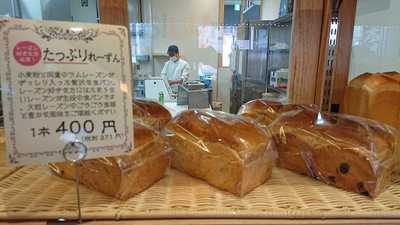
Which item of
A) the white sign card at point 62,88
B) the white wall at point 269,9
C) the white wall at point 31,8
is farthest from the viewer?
the white wall at point 269,9

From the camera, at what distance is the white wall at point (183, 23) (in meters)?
4.14

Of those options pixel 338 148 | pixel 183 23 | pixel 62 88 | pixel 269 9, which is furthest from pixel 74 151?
pixel 183 23

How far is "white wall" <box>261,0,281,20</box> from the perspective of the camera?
335cm

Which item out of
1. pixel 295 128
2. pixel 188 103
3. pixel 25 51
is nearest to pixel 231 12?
pixel 188 103

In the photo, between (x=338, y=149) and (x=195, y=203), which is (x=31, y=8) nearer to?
(x=195, y=203)

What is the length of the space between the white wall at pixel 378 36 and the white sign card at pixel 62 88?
1.19 metres

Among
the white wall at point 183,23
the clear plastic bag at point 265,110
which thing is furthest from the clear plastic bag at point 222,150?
the white wall at point 183,23

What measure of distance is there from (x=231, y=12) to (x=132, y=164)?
4293 mm

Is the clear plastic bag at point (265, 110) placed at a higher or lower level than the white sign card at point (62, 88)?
lower

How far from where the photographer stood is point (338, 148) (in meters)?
0.66

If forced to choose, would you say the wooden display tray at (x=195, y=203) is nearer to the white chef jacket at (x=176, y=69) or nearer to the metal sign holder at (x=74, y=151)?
the metal sign holder at (x=74, y=151)

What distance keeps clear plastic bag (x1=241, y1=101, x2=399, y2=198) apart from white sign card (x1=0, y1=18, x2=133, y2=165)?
18.4 inches

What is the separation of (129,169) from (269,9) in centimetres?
360

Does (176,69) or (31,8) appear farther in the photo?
(176,69)
